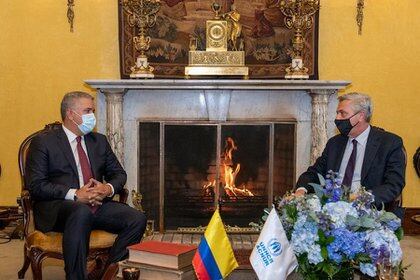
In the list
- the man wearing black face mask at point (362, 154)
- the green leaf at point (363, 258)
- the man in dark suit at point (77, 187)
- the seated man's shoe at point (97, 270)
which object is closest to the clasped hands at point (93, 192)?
the man in dark suit at point (77, 187)

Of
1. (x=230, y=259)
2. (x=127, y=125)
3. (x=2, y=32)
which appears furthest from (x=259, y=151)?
(x=230, y=259)

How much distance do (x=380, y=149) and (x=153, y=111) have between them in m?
2.40

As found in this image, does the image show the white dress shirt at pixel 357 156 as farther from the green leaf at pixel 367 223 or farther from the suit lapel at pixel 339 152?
the green leaf at pixel 367 223

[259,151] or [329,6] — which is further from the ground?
[329,6]

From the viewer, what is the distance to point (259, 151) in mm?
5633

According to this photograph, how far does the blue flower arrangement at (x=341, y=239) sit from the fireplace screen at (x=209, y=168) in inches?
123

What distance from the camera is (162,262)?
8.93ft

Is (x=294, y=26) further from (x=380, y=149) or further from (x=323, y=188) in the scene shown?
(x=323, y=188)

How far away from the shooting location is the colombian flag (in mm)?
2268

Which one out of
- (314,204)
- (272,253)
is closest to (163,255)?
(272,253)

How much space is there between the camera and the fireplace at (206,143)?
18.3 feet

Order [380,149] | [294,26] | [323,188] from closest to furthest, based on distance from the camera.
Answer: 1. [323,188]
2. [380,149]
3. [294,26]

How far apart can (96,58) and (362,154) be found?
2982 mm

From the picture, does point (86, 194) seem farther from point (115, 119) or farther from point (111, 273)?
point (115, 119)
